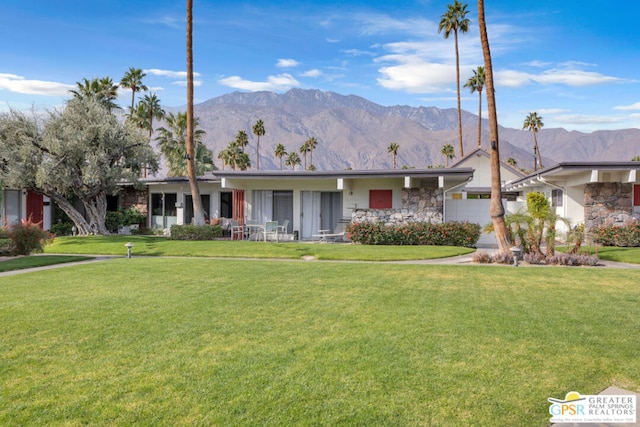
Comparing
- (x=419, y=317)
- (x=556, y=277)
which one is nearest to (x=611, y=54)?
(x=556, y=277)

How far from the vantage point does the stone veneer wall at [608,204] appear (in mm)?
17672

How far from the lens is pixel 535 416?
355 centimetres

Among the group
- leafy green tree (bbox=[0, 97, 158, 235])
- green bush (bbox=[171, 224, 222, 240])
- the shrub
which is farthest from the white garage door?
the shrub

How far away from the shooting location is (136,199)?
2559 centimetres

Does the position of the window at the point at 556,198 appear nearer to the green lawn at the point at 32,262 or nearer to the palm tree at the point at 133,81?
the green lawn at the point at 32,262

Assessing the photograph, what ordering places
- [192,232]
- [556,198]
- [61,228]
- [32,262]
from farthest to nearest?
1. [61,228]
2. [556,198]
3. [192,232]
4. [32,262]

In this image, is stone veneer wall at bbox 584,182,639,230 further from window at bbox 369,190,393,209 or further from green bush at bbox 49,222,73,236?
green bush at bbox 49,222,73,236

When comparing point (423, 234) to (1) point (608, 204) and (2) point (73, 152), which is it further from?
(2) point (73, 152)

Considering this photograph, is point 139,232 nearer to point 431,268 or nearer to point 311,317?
point 431,268

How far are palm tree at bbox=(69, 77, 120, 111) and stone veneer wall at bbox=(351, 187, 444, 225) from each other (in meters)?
23.2

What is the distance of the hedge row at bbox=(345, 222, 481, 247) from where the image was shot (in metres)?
17.3

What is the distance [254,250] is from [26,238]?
23.7 ft

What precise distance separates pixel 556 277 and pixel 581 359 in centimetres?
619

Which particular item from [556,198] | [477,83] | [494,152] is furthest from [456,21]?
[494,152]
